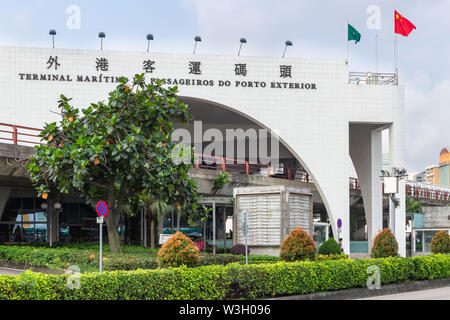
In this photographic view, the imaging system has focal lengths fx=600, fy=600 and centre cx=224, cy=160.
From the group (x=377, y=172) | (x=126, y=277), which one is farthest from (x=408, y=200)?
(x=126, y=277)

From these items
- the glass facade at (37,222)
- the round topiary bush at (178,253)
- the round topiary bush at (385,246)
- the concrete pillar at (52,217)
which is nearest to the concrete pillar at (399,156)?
the round topiary bush at (385,246)

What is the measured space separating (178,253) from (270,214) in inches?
480

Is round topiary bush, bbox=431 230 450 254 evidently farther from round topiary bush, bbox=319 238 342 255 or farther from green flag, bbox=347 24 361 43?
green flag, bbox=347 24 361 43

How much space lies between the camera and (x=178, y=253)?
14562mm

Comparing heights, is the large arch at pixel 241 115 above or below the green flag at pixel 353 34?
below

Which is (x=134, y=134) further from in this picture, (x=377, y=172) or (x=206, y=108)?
(x=377, y=172)

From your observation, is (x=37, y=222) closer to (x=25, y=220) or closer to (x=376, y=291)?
(x=25, y=220)

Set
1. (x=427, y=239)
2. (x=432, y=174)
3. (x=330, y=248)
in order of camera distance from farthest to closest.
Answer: (x=432, y=174) < (x=427, y=239) < (x=330, y=248)

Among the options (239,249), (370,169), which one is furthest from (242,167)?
(239,249)

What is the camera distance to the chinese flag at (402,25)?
3272 centimetres

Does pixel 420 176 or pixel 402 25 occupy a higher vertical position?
pixel 402 25

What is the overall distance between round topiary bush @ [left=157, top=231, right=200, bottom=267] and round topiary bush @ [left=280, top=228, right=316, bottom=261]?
3.94 meters

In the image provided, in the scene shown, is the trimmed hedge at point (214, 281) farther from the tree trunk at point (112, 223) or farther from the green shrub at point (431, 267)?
the tree trunk at point (112, 223)

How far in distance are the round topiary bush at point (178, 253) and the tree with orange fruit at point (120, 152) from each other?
404 centimetres
